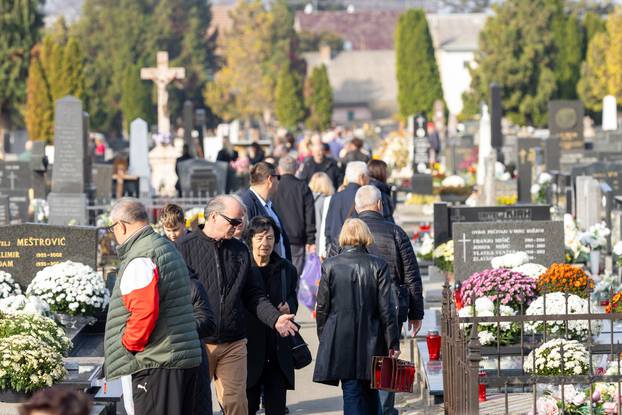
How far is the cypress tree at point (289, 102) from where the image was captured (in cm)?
9188

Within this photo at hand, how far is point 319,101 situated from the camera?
94.0 m

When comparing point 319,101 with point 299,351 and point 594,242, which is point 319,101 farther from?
point 299,351

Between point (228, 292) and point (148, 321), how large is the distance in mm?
1385

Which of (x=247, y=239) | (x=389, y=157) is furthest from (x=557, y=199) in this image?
(x=247, y=239)

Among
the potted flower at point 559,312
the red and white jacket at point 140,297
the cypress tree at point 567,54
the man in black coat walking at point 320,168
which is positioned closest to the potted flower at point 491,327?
the potted flower at point 559,312

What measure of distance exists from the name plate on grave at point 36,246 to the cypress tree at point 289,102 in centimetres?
7790

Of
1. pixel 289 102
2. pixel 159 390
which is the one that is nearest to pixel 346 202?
pixel 159 390

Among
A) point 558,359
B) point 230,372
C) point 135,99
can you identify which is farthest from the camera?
point 135,99

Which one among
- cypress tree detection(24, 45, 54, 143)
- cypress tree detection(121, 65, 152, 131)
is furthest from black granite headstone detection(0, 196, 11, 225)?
cypress tree detection(121, 65, 152, 131)

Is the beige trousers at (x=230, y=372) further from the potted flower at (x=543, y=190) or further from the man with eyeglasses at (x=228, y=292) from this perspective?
the potted flower at (x=543, y=190)

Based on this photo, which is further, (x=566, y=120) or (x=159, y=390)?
(x=566, y=120)

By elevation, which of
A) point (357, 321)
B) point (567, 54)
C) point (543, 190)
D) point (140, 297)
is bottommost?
point (357, 321)

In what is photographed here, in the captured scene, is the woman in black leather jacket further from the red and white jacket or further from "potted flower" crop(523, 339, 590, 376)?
the red and white jacket

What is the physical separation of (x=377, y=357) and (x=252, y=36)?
99.5m
